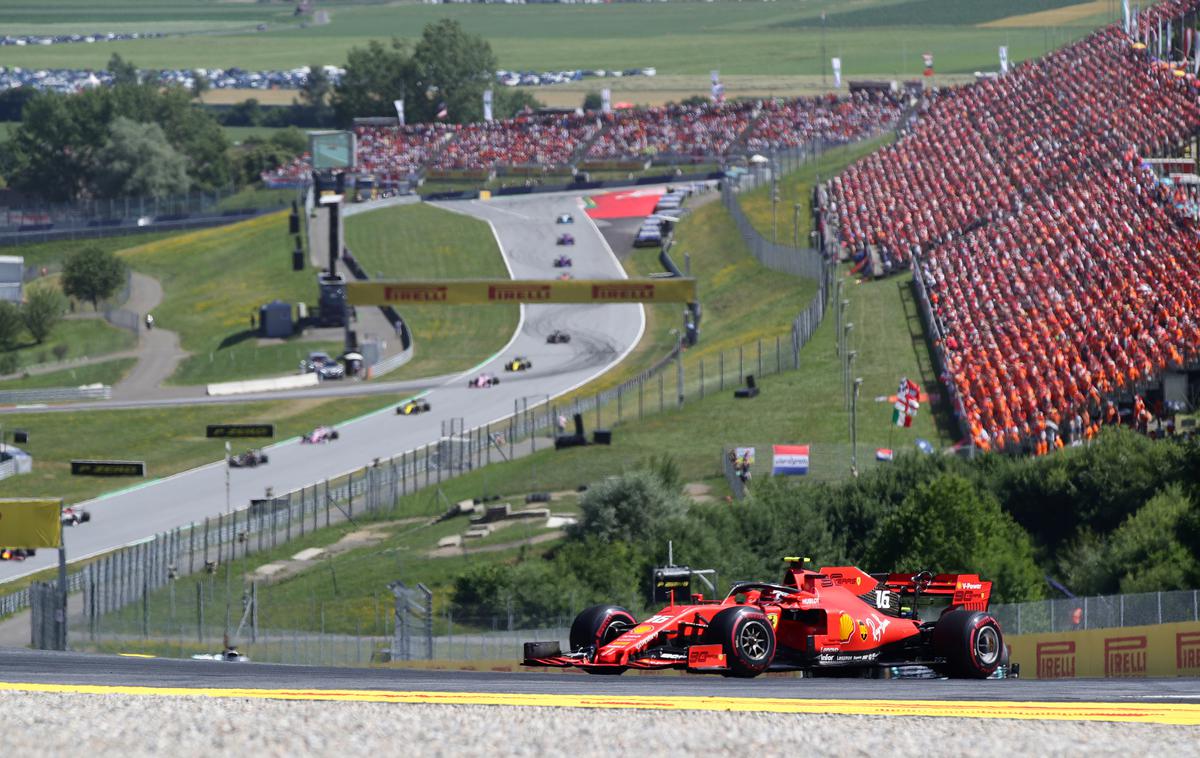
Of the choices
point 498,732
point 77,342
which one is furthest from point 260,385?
point 498,732

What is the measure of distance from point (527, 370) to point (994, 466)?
43.0m

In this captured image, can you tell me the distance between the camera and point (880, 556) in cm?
4188

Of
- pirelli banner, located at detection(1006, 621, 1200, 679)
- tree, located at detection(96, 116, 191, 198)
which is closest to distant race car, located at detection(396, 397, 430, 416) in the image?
A: pirelli banner, located at detection(1006, 621, 1200, 679)

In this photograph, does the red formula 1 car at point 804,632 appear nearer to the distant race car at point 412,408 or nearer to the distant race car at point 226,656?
the distant race car at point 226,656

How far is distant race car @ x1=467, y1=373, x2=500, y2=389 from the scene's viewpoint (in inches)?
3307

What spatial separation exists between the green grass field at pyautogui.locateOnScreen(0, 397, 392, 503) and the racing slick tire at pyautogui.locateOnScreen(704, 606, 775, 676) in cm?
4786

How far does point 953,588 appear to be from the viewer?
77.5 feet

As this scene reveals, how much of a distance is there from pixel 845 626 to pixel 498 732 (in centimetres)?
756

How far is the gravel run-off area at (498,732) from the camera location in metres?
15.5

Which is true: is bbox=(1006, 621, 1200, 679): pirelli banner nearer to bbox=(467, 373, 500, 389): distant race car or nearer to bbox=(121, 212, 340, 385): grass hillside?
bbox=(467, 373, 500, 389): distant race car

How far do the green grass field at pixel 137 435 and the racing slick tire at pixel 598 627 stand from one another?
46.3 meters

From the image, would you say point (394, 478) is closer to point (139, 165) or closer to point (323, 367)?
point (323, 367)

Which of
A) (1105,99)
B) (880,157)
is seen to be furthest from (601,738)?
(880,157)

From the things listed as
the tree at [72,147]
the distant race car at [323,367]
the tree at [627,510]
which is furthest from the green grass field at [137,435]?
the tree at [72,147]
